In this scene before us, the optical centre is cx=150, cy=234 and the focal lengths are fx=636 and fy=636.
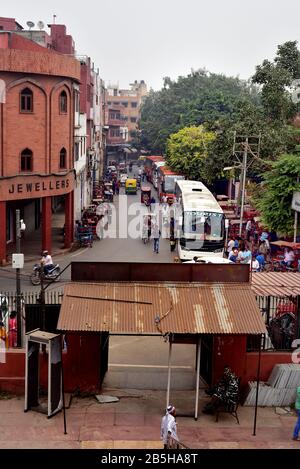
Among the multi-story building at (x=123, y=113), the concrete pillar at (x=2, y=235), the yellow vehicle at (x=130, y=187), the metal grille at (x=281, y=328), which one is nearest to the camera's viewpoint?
the metal grille at (x=281, y=328)

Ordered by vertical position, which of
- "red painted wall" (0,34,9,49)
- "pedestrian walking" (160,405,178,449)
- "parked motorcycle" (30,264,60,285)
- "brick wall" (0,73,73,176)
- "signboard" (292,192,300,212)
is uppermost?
"red painted wall" (0,34,9,49)

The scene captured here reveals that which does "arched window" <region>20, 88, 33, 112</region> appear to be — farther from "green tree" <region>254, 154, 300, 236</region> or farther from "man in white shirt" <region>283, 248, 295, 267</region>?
"man in white shirt" <region>283, 248, 295, 267</region>

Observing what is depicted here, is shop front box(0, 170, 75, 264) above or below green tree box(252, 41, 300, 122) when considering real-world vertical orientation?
below

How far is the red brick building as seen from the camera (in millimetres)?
27828

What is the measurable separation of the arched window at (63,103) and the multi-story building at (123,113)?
6919 cm

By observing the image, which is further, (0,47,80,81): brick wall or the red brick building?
the red brick building

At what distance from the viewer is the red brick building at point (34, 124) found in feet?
91.3

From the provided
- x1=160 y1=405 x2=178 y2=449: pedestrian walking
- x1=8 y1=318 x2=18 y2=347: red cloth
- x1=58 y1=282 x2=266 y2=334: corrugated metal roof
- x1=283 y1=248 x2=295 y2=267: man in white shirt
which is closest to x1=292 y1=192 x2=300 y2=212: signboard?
x1=283 y1=248 x2=295 y2=267: man in white shirt

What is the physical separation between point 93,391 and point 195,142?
42.7 metres

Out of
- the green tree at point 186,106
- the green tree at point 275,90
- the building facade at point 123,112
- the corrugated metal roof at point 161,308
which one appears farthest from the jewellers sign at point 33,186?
the building facade at point 123,112

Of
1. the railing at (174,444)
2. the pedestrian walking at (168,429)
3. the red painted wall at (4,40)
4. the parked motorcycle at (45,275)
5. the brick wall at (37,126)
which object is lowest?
the railing at (174,444)

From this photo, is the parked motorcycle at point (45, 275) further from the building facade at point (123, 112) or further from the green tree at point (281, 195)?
the building facade at point (123, 112)

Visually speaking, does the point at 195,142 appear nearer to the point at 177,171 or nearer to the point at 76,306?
the point at 177,171
